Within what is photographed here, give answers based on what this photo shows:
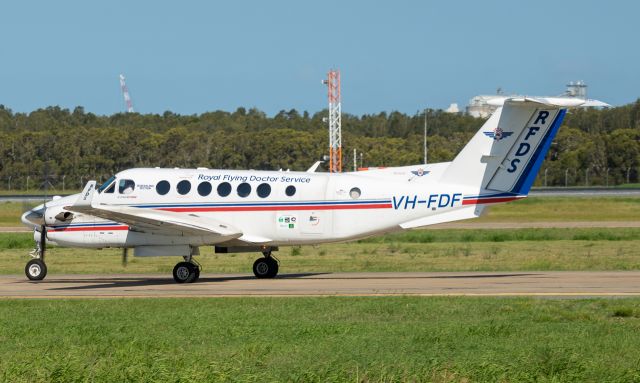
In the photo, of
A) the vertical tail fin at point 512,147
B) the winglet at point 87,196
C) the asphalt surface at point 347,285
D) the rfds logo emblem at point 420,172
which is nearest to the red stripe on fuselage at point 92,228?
the asphalt surface at point 347,285

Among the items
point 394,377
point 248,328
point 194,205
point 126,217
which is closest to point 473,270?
point 194,205

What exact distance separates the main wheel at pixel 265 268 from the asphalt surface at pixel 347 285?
26cm

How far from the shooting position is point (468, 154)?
26641 millimetres

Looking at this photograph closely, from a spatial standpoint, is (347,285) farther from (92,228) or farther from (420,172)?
(92,228)

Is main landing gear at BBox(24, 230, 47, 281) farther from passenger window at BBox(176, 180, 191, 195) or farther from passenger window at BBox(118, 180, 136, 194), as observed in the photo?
passenger window at BBox(176, 180, 191, 195)

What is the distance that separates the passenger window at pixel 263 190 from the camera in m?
28.0

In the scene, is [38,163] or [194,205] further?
[38,163]

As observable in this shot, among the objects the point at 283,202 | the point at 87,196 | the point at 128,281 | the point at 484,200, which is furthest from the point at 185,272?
the point at 484,200

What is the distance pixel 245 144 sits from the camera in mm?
102250

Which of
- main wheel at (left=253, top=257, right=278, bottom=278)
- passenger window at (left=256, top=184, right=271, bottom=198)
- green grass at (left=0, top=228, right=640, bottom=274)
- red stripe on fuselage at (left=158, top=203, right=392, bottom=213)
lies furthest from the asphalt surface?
green grass at (left=0, top=228, right=640, bottom=274)

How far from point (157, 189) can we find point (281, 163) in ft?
242

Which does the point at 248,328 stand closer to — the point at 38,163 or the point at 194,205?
the point at 194,205

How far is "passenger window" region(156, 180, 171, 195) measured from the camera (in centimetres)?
2822

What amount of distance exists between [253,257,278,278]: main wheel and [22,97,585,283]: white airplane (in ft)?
0.09
